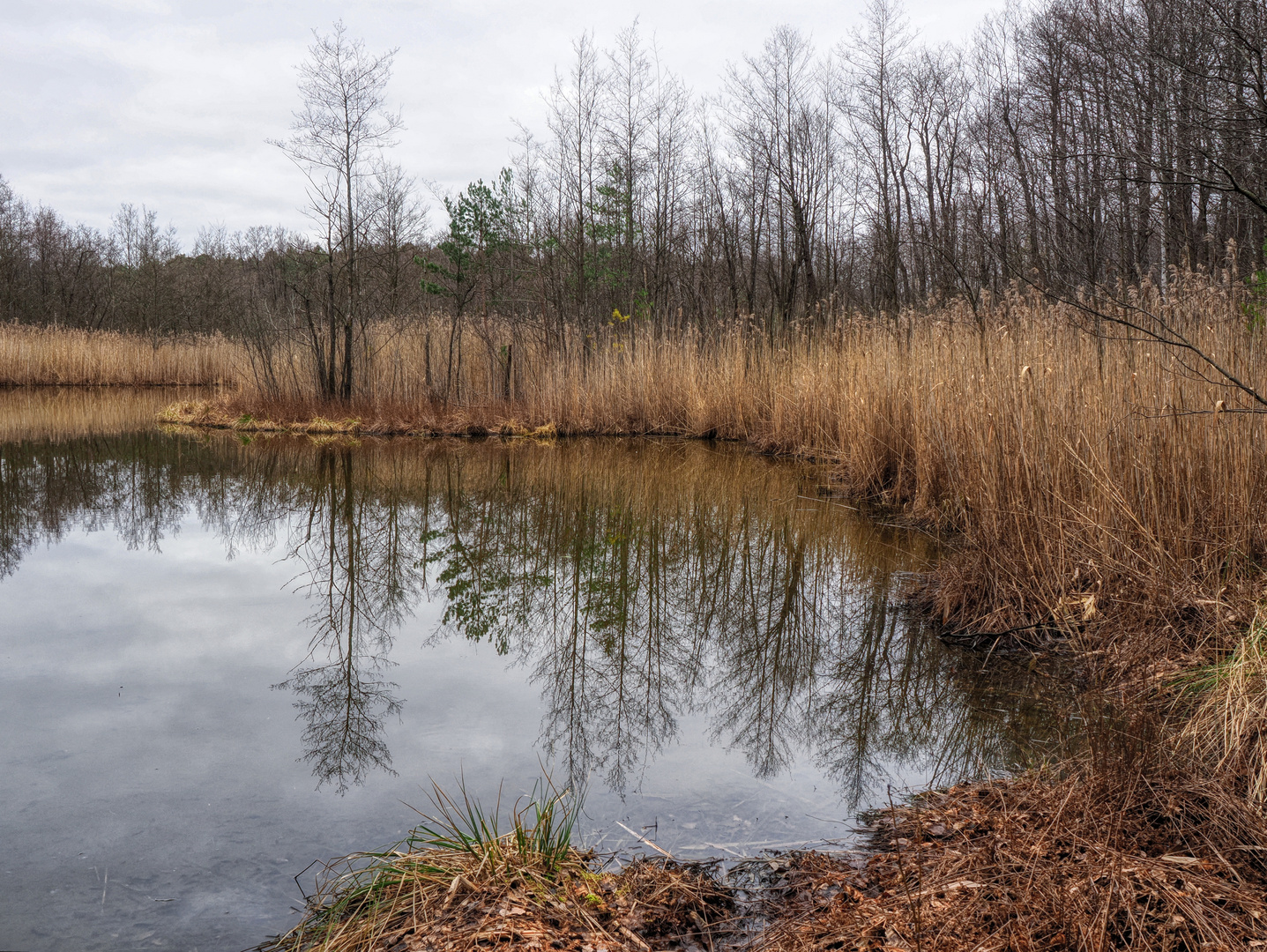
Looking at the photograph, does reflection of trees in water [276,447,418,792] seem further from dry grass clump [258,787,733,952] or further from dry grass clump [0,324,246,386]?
dry grass clump [0,324,246,386]

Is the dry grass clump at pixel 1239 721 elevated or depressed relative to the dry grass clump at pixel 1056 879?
elevated

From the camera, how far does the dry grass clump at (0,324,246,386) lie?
1998cm

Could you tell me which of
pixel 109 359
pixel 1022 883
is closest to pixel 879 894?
pixel 1022 883

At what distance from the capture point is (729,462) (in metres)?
9.75

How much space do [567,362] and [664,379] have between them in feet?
5.50

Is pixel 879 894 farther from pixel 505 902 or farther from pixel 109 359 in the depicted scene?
pixel 109 359

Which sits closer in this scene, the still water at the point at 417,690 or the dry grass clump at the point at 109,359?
the still water at the point at 417,690

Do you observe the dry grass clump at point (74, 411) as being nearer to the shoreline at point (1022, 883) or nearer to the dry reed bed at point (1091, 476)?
the dry reed bed at point (1091, 476)

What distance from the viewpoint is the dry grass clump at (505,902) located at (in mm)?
1656

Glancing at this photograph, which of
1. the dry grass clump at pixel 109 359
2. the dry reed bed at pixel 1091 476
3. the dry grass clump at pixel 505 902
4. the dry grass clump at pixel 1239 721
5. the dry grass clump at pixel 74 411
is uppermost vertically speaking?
the dry grass clump at pixel 109 359

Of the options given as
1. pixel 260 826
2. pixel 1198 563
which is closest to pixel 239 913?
pixel 260 826

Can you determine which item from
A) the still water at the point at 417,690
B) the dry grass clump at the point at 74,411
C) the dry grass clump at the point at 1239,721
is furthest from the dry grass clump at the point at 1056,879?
the dry grass clump at the point at 74,411

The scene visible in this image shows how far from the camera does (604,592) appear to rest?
4.64 m

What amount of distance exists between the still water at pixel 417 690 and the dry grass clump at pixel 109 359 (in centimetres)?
1490
